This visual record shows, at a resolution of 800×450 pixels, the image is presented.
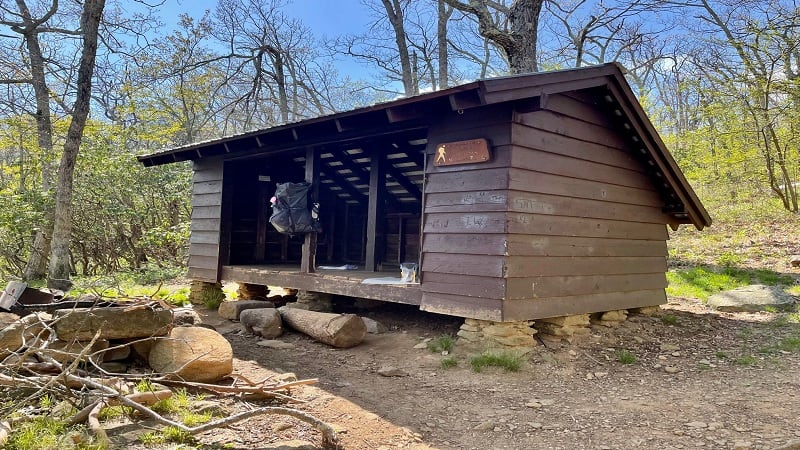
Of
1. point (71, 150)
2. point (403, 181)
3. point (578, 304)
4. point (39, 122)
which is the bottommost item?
point (578, 304)

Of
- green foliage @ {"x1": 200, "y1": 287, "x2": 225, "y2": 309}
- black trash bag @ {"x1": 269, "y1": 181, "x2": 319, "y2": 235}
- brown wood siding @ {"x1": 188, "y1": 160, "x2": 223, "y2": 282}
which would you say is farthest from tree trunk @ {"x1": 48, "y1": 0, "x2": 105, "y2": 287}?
black trash bag @ {"x1": 269, "y1": 181, "x2": 319, "y2": 235}

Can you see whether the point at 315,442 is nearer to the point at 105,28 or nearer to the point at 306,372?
the point at 306,372

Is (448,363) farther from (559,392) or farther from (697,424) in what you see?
(697,424)

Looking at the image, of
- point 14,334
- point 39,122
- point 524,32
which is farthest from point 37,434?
point 39,122

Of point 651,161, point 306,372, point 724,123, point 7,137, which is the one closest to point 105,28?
point 7,137

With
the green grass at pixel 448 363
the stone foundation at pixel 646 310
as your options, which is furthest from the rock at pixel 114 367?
the stone foundation at pixel 646 310

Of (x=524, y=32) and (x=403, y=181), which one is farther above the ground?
(x=524, y=32)

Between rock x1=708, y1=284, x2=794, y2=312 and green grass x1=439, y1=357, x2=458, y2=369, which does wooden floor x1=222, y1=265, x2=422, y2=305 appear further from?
rock x1=708, y1=284, x2=794, y2=312

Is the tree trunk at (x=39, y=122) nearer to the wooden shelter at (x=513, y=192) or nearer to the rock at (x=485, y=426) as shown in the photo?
the wooden shelter at (x=513, y=192)

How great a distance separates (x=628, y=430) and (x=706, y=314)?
4.73 meters

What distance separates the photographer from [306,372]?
502 cm

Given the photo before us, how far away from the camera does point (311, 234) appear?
7.18 m

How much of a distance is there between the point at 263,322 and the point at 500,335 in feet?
9.81

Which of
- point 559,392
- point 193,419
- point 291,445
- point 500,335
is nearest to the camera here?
point 291,445
